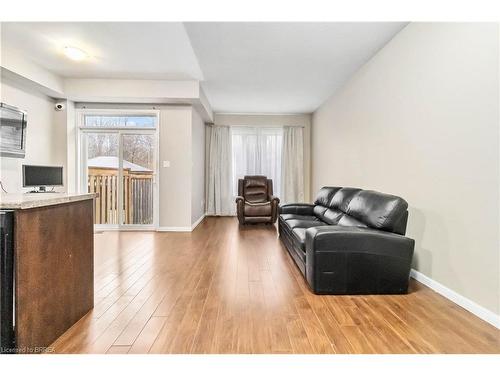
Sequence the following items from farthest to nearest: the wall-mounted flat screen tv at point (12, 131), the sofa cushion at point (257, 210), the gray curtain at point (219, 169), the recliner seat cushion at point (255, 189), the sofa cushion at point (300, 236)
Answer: the gray curtain at point (219, 169) → the recliner seat cushion at point (255, 189) → the sofa cushion at point (257, 210) → the wall-mounted flat screen tv at point (12, 131) → the sofa cushion at point (300, 236)

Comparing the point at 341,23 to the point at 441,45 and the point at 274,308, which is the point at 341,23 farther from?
the point at 274,308

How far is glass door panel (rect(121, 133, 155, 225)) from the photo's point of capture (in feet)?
16.7

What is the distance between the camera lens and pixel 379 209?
253cm

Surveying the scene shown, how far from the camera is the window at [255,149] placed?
6.94 m

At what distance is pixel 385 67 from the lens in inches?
127

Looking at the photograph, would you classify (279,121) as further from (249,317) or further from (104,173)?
(249,317)

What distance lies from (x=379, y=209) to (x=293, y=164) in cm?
446

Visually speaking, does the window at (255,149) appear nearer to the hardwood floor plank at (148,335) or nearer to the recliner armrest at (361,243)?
the recliner armrest at (361,243)

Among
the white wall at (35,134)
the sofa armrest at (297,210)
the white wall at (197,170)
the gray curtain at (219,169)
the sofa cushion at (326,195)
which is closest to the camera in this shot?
the white wall at (35,134)

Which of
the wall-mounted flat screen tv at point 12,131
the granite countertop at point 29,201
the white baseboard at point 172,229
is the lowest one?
the white baseboard at point 172,229

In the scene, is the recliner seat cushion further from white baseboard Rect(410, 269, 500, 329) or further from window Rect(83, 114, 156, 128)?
white baseboard Rect(410, 269, 500, 329)

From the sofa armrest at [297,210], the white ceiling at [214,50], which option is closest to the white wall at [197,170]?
the white ceiling at [214,50]

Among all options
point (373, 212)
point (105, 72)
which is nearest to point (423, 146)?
point (373, 212)
